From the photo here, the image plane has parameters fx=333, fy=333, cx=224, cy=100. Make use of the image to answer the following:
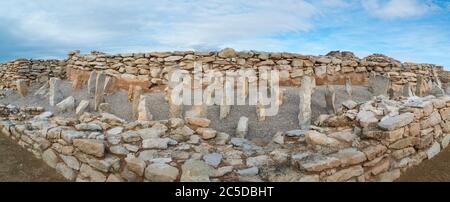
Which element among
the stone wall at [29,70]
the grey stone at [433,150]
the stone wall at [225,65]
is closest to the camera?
the grey stone at [433,150]

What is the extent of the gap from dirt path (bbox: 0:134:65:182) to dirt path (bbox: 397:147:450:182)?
5.42m

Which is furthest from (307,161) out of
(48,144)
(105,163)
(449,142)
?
(48,144)

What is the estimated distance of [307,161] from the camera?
4.15 m

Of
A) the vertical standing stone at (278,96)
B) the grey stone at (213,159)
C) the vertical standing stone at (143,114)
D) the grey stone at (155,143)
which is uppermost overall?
the vertical standing stone at (278,96)

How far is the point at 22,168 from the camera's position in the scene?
5.71m

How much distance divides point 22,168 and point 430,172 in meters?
6.74

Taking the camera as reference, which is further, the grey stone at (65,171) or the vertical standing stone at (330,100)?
the vertical standing stone at (330,100)

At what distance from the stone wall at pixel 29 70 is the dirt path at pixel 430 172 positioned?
41.2ft

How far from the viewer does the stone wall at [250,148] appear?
13.7 feet

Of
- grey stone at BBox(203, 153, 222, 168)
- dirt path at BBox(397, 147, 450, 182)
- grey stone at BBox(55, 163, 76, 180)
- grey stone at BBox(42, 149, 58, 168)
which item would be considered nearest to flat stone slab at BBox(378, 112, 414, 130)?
dirt path at BBox(397, 147, 450, 182)

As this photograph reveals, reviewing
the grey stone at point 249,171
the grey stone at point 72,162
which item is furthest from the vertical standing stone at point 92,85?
the grey stone at point 249,171

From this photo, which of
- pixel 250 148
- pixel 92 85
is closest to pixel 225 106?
pixel 250 148

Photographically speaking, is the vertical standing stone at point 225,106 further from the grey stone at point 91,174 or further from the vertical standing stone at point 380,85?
the vertical standing stone at point 380,85
